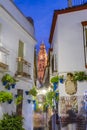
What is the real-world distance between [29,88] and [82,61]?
16.9 feet

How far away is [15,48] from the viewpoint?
14.5 m

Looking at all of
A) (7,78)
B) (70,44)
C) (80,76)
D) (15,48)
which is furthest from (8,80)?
(70,44)

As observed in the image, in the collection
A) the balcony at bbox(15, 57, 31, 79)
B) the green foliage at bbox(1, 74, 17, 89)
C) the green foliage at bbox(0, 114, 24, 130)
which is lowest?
the green foliage at bbox(0, 114, 24, 130)

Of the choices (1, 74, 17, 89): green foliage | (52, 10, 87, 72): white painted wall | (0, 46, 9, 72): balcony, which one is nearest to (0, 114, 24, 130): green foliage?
(1, 74, 17, 89): green foliage

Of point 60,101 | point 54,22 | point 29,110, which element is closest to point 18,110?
point 29,110

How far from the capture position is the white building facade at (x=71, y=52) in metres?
12.6

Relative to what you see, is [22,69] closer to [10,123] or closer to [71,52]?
[71,52]

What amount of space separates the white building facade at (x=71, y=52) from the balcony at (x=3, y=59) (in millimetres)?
3195

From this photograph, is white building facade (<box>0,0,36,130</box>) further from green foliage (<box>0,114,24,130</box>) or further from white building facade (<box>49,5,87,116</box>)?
white building facade (<box>49,5,87,116</box>)

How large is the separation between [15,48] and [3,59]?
7.09 feet

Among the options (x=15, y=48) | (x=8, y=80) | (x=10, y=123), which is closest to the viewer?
(x=10, y=123)

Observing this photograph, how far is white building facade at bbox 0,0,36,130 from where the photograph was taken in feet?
42.2

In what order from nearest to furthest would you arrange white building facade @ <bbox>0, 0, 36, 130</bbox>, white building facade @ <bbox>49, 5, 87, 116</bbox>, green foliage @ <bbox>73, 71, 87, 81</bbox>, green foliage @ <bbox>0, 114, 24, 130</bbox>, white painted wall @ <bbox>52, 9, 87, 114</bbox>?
green foliage @ <bbox>0, 114, 24, 130</bbox> → green foliage @ <bbox>73, 71, 87, 81</bbox> → white building facade @ <bbox>49, 5, 87, 116</bbox> → white building facade @ <bbox>0, 0, 36, 130</bbox> → white painted wall @ <bbox>52, 9, 87, 114</bbox>

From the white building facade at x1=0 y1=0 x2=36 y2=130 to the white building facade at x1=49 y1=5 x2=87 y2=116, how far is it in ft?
8.96
